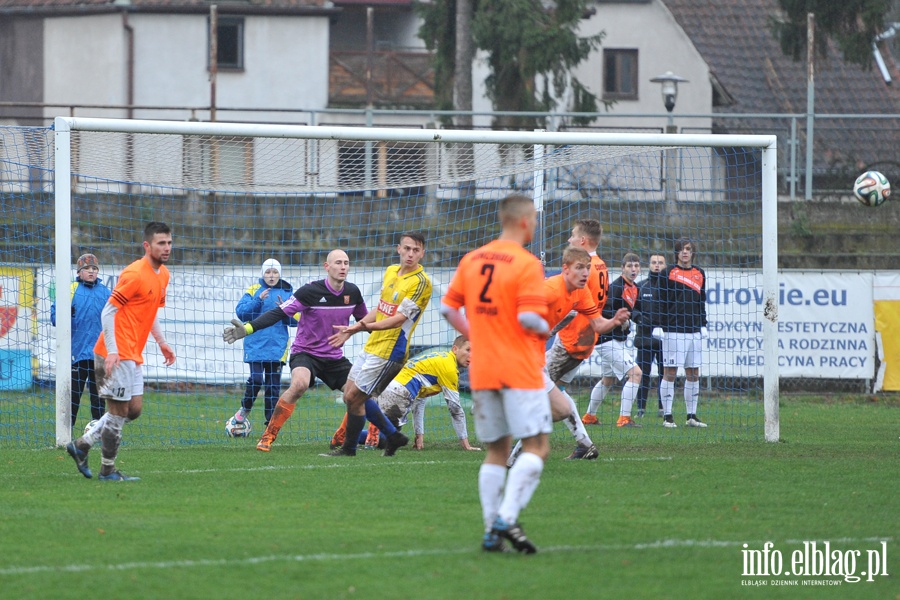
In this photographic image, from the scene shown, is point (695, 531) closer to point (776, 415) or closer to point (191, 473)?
point (191, 473)

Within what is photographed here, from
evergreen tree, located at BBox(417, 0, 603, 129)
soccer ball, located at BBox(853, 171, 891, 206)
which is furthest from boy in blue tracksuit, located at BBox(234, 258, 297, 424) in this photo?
evergreen tree, located at BBox(417, 0, 603, 129)

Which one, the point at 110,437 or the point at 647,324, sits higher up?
the point at 647,324

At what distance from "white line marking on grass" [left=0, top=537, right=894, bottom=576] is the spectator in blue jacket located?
6.80m

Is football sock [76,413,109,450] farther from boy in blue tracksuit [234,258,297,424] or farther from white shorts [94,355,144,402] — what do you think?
boy in blue tracksuit [234,258,297,424]

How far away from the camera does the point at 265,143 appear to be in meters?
13.7

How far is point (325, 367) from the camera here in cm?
1123

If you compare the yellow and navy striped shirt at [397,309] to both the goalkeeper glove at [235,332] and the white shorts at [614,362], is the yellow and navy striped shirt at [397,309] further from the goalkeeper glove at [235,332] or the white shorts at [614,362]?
the white shorts at [614,362]

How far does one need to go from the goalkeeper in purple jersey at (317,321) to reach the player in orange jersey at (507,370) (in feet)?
15.4

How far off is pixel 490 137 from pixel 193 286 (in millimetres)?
7243

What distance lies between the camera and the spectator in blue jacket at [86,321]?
12680 millimetres

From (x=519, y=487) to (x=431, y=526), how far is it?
1.11m

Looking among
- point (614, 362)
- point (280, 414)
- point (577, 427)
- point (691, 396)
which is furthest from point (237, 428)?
point (691, 396)

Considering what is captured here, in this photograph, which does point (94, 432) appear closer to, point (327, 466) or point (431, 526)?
point (327, 466)

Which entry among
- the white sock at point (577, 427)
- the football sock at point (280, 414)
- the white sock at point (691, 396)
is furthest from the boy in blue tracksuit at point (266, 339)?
the white sock at point (691, 396)
